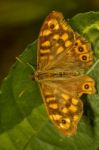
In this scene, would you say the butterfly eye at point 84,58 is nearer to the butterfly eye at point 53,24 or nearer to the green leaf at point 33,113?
the green leaf at point 33,113

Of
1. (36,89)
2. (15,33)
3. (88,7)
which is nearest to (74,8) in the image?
(88,7)

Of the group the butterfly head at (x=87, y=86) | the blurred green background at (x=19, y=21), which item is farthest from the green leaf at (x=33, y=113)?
the blurred green background at (x=19, y=21)

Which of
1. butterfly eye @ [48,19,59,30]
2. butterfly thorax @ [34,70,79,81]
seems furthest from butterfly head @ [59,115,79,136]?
butterfly eye @ [48,19,59,30]

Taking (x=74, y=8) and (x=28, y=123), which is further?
(x=74, y=8)

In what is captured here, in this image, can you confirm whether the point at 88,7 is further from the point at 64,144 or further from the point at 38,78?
the point at 64,144

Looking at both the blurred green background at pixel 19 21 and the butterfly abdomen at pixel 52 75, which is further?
the blurred green background at pixel 19 21
